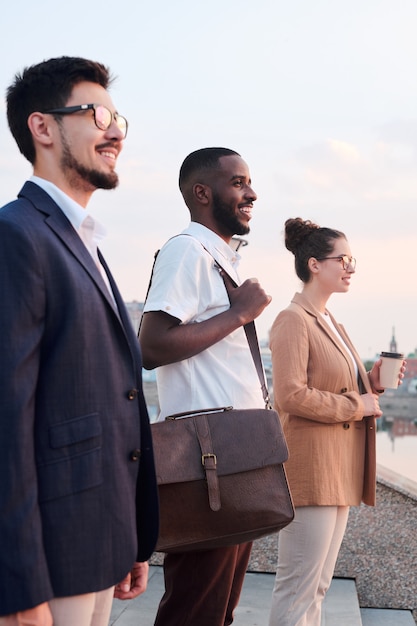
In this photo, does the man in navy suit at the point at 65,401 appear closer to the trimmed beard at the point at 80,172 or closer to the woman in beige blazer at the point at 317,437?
the trimmed beard at the point at 80,172

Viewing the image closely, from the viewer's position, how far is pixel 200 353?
2.58 m

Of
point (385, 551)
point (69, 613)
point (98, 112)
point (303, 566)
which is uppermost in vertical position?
point (98, 112)

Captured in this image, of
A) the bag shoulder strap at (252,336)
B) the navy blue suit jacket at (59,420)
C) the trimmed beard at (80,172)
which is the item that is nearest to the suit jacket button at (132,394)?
the navy blue suit jacket at (59,420)

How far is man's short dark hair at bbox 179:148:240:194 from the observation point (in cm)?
290

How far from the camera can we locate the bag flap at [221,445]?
2400 millimetres

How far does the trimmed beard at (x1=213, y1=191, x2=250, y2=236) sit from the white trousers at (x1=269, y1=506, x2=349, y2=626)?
123cm

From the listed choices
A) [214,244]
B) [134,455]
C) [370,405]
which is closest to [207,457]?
[134,455]

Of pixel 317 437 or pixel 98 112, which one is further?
pixel 317 437

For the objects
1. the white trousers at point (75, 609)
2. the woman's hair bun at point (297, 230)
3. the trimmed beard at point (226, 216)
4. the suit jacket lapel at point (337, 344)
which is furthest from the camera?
the woman's hair bun at point (297, 230)

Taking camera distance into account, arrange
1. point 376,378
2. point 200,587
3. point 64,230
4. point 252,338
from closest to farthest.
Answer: point 64,230 < point 200,587 < point 252,338 < point 376,378

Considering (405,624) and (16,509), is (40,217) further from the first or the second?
(405,624)

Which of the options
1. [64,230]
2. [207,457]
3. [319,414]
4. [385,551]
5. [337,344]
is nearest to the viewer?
[64,230]

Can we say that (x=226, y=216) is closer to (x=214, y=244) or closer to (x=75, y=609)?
(x=214, y=244)

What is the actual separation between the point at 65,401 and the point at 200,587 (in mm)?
1166
